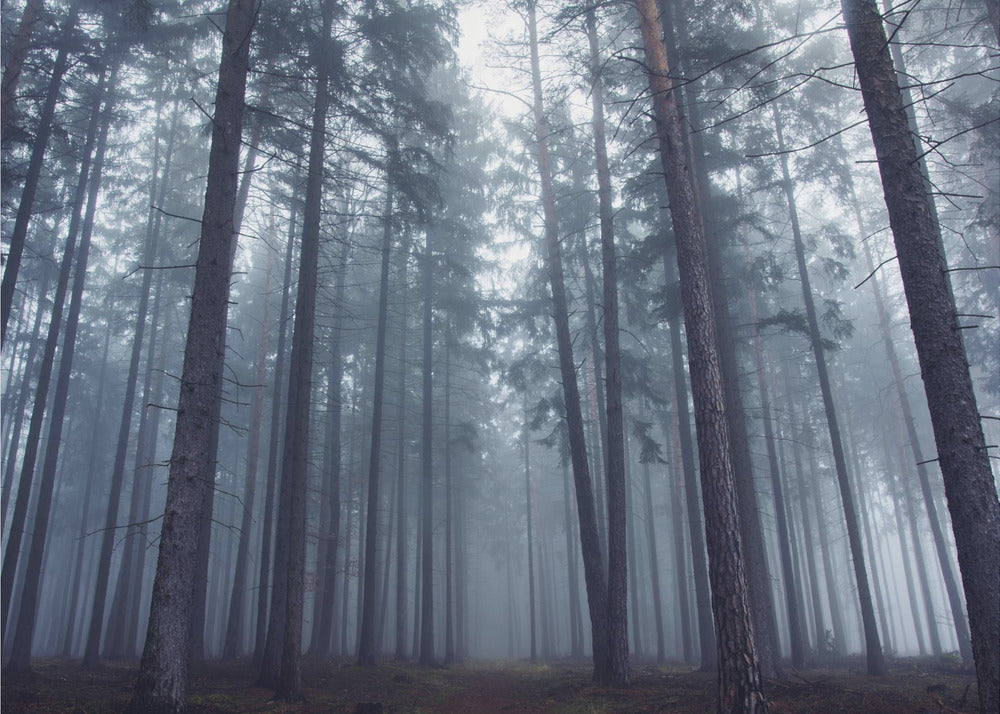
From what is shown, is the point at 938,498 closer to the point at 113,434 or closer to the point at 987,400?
the point at 987,400

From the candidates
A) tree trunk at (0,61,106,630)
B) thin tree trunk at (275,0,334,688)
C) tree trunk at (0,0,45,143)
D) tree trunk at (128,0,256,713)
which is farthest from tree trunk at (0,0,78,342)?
tree trunk at (128,0,256,713)

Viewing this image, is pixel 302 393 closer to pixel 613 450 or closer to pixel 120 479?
pixel 613 450

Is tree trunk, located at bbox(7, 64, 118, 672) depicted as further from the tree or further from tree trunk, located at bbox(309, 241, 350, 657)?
the tree

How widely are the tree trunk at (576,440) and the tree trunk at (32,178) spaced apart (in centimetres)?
1074

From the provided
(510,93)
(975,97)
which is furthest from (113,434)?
(975,97)

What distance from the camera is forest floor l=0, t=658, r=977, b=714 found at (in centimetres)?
814

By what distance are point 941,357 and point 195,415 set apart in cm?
856

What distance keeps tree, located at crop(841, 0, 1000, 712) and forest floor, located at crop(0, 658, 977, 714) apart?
2652 millimetres

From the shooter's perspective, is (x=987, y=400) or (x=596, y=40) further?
(x=987, y=400)

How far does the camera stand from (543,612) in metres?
34.9

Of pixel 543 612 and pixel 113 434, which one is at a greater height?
pixel 113 434

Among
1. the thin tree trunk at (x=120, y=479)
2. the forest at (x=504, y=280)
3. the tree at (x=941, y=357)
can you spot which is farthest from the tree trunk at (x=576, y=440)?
the thin tree trunk at (x=120, y=479)

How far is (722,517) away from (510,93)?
40.7 feet

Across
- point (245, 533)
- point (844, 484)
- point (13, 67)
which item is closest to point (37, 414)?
point (245, 533)
